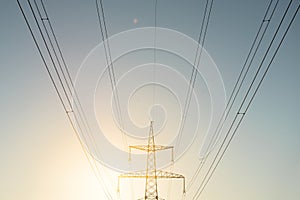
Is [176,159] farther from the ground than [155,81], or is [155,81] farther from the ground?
[155,81]

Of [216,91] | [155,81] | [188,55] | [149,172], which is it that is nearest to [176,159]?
[149,172]

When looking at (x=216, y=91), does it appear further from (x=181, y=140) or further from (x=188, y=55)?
(x=181, y=140)

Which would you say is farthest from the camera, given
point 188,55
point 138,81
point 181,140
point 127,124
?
point 181,140

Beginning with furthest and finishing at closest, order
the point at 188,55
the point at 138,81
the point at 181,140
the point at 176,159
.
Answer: the point at 176,159 → the point at 181,140 → the point at 138,81 → the point at 188,55

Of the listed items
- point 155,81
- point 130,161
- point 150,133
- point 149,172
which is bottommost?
point 149,172

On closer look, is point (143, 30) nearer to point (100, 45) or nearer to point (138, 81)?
point (100, 45)

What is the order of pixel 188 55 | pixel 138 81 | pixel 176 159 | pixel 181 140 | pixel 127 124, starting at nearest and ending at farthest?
pixel 188 55, pixel 138 81, pixel 127 124, pixel 181 140, pixel 176 159

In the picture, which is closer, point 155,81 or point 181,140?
point 155,81

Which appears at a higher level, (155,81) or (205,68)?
(155,81)

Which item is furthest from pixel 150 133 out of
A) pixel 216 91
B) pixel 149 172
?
pixel 216 91
